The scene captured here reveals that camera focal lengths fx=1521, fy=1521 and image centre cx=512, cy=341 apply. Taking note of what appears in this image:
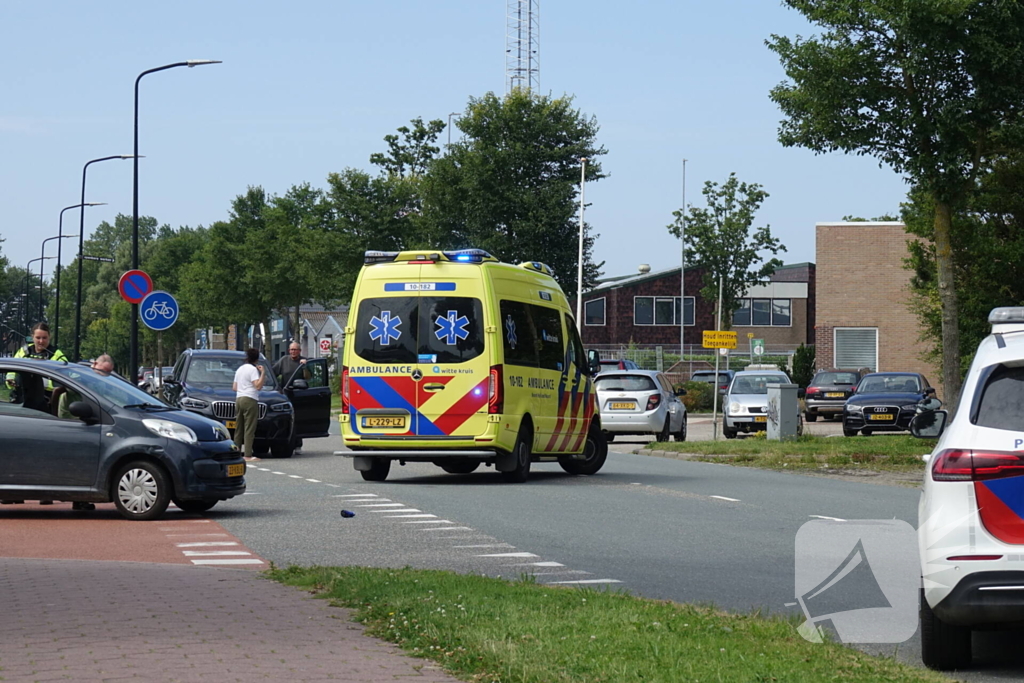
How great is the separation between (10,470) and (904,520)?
8731 millimetres

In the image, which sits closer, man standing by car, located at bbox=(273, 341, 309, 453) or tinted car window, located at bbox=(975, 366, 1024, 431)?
tinted car window, located at bbox=(975, 366, 1024, 431)

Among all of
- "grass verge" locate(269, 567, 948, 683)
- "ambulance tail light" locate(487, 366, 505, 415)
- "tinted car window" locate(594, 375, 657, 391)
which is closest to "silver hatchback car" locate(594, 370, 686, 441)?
"tinted car window" locate(594, 375, 657, 391)

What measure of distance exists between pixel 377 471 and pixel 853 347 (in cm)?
3943

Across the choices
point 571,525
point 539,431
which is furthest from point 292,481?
point 571,525

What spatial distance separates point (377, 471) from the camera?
19.9 m

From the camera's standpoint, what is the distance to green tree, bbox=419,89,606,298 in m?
62.1

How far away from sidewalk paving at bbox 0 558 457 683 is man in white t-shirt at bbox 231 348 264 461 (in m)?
13.3

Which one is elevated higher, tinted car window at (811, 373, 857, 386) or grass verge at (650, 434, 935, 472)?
tinted car window at (811, 373, 857, 386)

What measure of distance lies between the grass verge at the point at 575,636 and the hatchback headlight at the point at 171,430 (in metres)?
5.17

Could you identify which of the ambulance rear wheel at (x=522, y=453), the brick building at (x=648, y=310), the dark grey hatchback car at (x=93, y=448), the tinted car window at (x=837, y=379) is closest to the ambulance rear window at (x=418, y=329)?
the ambulance rear wheel at (x=522, y=453)

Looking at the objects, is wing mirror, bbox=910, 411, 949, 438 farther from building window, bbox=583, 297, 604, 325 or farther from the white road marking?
building window, bbox=583, 297, 604, 325

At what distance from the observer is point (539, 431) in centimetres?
1977

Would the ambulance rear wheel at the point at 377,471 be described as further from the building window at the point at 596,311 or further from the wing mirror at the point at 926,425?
the building window at the point at 596,311

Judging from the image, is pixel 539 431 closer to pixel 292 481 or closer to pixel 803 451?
pixel 292 481
